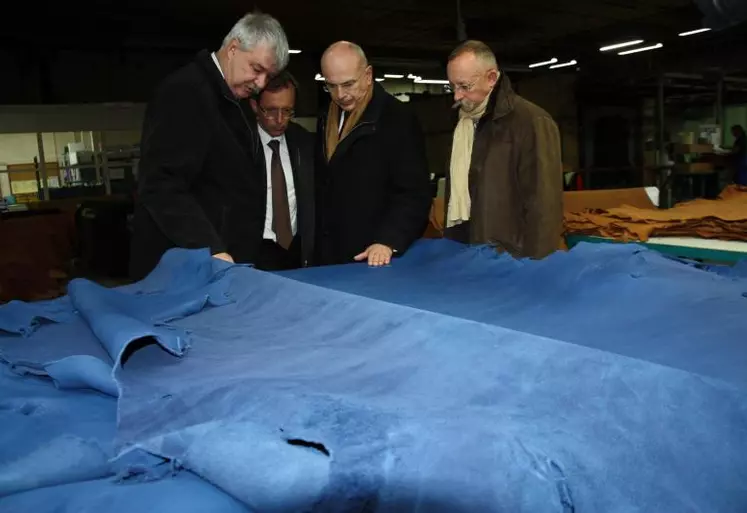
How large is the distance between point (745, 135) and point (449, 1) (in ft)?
12.3

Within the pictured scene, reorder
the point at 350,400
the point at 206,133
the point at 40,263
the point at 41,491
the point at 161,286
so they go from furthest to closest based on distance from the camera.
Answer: the point at 40,263 → the point at 206,133 → the point at 161,286 → the point at 350,400 → the point at 41,491

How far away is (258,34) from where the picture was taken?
1.89 m

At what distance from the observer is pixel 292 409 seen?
0.74m

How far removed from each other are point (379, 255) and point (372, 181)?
1.17 feet

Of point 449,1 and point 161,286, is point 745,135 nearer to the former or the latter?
point 449,1

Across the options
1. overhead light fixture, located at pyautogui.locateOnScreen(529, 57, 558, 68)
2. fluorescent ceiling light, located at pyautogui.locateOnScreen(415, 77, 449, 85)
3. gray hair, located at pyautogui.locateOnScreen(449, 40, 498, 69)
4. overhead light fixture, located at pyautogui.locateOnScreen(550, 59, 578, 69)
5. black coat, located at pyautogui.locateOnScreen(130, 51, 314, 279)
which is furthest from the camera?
fluorescent ceiling light, located at pyautogui.locateOnScreen(415, 77, 449, 85)

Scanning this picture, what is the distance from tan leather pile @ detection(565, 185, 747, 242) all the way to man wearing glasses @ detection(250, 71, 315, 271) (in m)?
1.52

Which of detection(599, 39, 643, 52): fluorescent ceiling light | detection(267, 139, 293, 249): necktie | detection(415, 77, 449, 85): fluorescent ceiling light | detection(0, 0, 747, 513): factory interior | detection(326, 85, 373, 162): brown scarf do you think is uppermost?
detection(599, 39, 643, 52): fluorescent ceiling light

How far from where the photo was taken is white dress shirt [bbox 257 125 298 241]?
215 centimetres

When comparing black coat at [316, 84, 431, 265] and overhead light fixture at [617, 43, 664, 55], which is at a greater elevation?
overhead light fixture at [617, 43, 664, 55]

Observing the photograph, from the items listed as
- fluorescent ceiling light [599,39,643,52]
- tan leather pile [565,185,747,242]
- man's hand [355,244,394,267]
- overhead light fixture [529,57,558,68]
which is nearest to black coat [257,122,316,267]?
man's hand [355,244,394,267]

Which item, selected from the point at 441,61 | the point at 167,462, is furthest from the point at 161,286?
the point at 441,61

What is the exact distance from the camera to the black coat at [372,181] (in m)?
2.21

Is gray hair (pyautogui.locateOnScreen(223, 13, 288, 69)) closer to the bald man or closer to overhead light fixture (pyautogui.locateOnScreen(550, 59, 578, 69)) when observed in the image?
the bald man
